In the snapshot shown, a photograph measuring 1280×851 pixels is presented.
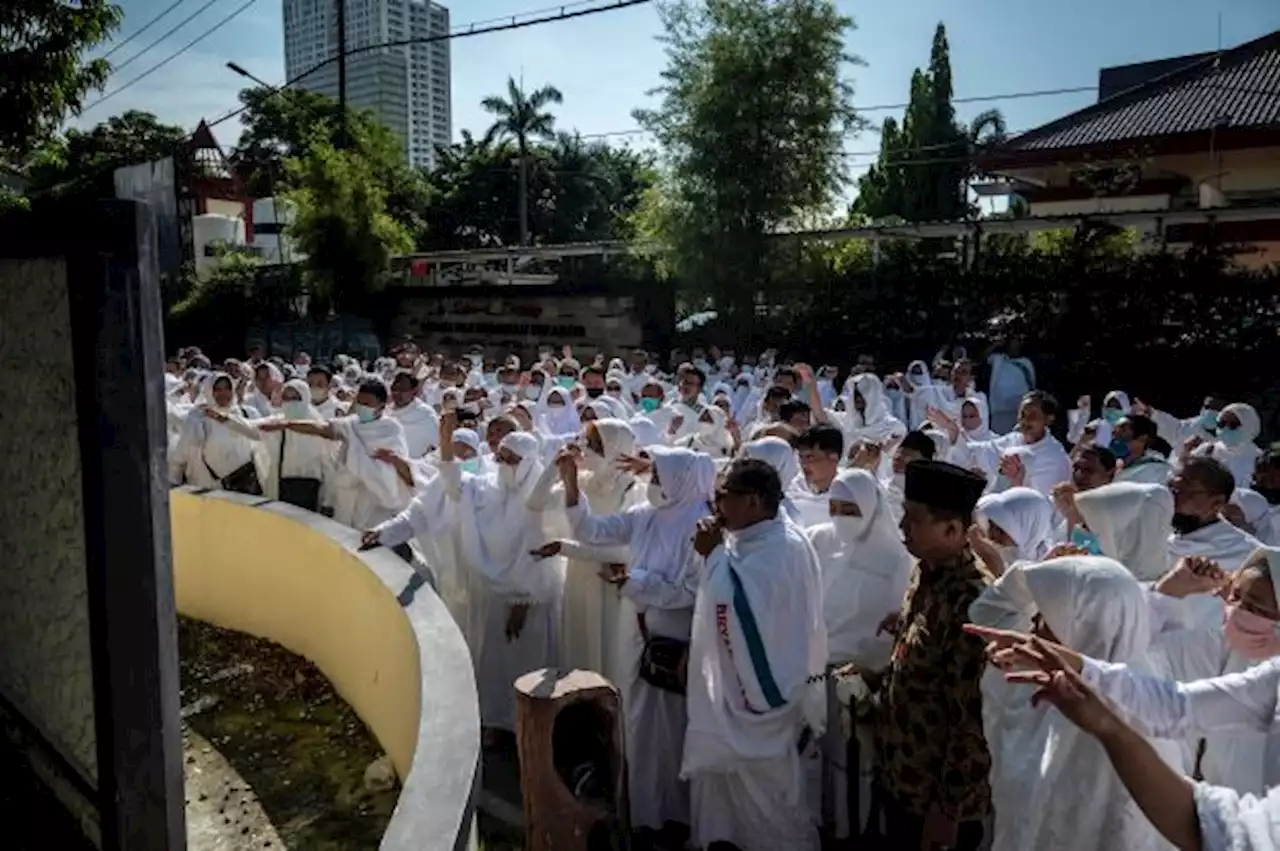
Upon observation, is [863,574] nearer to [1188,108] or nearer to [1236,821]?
[1236,821]

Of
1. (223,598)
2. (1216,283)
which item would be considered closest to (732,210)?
(1216,283)

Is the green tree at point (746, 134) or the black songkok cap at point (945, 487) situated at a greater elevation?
the green tree at point (746, 134)

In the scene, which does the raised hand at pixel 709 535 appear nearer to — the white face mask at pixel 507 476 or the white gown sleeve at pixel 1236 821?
the white face mask at pixel 507 476

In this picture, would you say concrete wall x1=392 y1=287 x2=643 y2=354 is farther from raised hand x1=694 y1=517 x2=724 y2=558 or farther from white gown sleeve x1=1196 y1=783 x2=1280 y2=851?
white gown sleeve x1=1196 y1=783 x2=1280 y2=851

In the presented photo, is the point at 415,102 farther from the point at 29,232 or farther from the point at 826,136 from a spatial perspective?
the point at 29,232

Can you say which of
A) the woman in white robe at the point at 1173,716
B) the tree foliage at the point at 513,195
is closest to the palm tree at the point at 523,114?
the tree foliage at the point at 513,195

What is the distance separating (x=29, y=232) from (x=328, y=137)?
28.0 metres

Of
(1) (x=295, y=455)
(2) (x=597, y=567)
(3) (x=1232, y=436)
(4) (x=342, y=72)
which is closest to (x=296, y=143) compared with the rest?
(4) (x=342, y=72)

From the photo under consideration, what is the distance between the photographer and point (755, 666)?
3.85 meters

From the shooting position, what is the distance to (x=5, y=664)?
3193mm

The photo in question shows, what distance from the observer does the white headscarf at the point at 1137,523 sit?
3.74 m

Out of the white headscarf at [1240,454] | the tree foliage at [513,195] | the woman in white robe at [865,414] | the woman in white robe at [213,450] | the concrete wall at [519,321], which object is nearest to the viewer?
the white headscarf at [1240,454]

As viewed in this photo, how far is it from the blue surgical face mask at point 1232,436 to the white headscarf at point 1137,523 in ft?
17.4

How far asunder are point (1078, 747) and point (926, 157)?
30.4 meters
